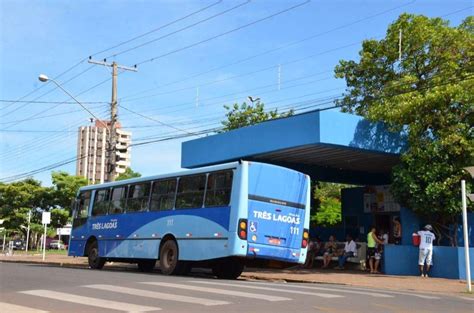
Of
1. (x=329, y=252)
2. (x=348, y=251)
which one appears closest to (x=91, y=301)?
(x=348, y=251)

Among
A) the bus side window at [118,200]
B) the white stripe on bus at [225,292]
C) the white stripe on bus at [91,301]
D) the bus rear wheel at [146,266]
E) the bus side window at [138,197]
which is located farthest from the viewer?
the bus rear wheel at [146,266]

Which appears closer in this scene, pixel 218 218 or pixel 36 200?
pixel 218 218

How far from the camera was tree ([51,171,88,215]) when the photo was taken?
181ft

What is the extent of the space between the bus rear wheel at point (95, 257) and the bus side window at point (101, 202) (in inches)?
47.9

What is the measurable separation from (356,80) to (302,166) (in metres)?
6.51

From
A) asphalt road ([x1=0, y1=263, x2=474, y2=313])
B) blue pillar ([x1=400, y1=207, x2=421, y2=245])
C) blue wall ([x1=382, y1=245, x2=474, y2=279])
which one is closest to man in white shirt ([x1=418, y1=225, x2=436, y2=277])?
blue wall ([x1=382, y1=245, x2=474, y2=279])

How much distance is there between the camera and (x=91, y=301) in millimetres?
10180

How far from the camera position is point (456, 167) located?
778 inches

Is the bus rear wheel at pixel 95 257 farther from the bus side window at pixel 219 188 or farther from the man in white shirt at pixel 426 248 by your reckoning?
the man in white shirt at pixel 426 248

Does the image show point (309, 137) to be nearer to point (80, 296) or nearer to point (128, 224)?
point (128, 224)

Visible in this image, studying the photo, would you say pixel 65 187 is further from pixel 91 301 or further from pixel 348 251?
pixel 91 301

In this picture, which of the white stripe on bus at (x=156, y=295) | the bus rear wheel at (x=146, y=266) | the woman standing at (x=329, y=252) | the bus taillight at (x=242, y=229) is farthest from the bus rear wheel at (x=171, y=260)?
the woman standing at (x=329, y=252)

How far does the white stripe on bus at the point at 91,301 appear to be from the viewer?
30.6 feet

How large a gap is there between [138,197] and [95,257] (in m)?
3.74
